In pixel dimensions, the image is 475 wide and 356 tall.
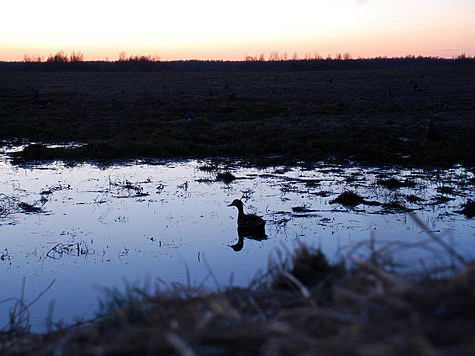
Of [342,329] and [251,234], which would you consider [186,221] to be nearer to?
[251,234]

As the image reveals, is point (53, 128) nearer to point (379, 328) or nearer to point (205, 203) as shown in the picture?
point (205, 203)

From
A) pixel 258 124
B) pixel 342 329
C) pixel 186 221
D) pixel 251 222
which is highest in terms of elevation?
Answer: pixel 342 329

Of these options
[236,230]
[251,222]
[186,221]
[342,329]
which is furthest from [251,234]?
[342,329]

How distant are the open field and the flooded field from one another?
2.25 m

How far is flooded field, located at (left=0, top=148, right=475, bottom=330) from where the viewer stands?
21.5 feet

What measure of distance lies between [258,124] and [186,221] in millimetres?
13676

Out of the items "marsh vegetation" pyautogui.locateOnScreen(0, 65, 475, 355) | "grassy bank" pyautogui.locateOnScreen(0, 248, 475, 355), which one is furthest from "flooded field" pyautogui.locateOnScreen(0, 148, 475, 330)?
"grassy bank" pyautogui.locateOnScreen(0, 248, 475, 355)

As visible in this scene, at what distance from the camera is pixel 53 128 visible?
22.5m

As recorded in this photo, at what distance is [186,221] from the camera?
9398mm

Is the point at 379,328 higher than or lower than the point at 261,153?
higher

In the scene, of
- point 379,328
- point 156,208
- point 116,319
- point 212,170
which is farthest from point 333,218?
point 379,328

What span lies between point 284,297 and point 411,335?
4.65ft

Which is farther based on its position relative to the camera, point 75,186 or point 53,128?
point 53,128

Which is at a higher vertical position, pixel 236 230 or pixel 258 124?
pixel 258 124
